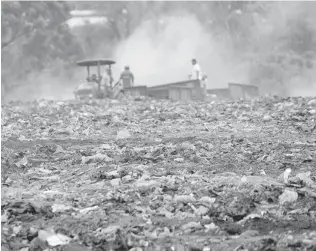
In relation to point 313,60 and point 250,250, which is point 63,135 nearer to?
point 250,250

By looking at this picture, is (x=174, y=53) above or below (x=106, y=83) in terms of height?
above

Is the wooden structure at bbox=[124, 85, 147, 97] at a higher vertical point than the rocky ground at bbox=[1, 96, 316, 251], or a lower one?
higher

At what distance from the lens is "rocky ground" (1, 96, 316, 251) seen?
3.69 metres

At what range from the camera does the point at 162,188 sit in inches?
190

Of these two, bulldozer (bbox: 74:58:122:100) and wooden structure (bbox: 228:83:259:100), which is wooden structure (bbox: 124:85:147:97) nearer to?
bulldozer (bbox: 74:58:122:100)

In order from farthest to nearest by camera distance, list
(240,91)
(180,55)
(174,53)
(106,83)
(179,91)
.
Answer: (180,55), (174,53), (240,91), (106,83), (179,91)

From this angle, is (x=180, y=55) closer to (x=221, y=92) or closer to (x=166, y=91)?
(x=221, y=92)

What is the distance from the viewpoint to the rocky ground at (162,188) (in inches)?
145

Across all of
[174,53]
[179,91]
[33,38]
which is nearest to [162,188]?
[179,91]

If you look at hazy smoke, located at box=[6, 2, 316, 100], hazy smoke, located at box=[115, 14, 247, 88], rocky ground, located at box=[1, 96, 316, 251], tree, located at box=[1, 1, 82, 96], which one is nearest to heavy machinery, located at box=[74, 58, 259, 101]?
hazy smoke, located at box=[6, 2, 316, 100]

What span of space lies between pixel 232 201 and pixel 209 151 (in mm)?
2676

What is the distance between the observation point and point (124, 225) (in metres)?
3.92

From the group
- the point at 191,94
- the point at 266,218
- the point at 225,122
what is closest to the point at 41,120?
the point at 225,122

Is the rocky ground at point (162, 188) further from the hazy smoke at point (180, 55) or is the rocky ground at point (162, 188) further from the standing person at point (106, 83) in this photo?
the hazy smoke at point (180, 55)
